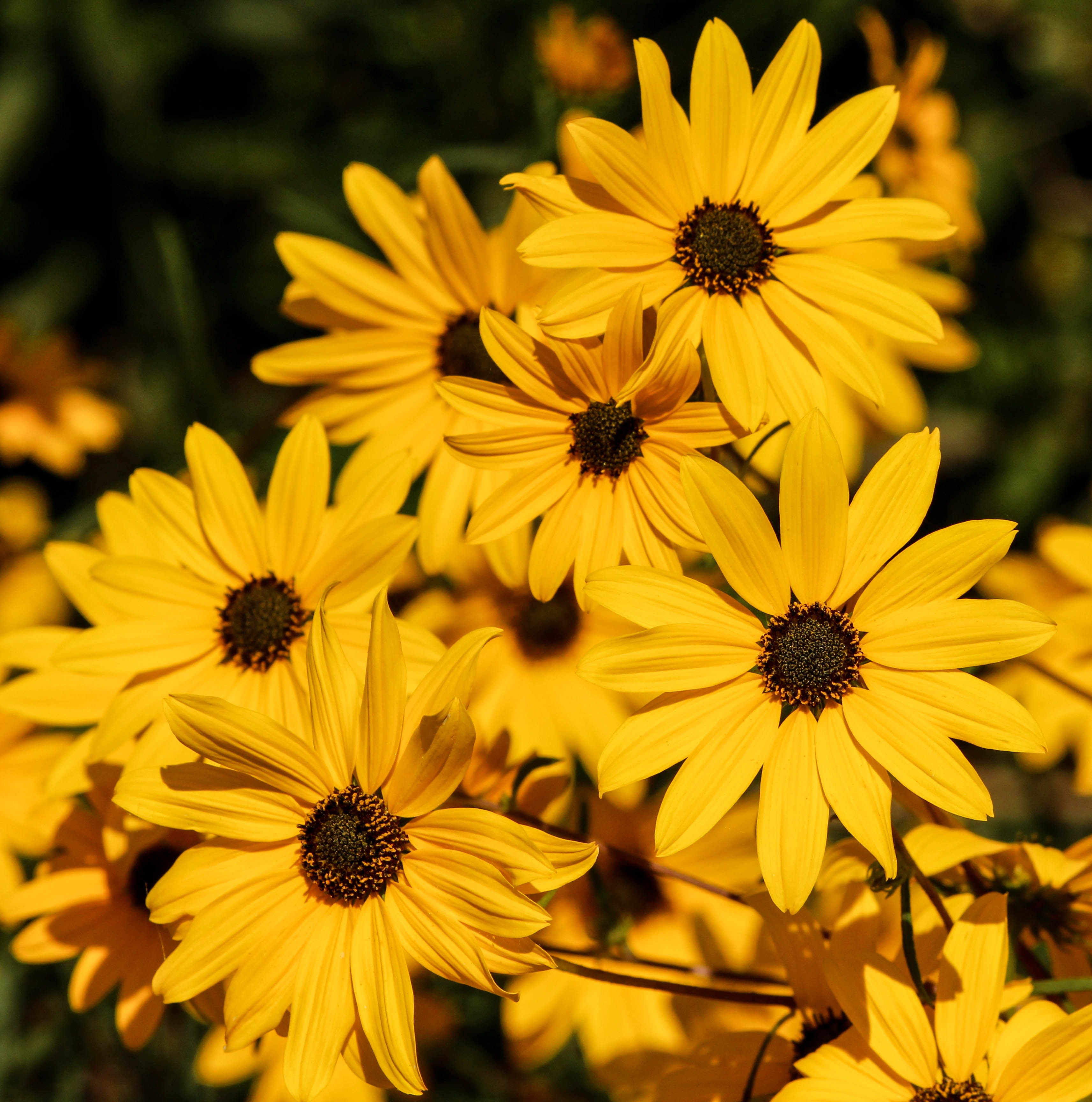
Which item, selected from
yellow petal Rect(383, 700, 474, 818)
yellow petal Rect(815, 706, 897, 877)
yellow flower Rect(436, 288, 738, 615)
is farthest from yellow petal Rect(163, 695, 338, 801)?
yellow petal Rect(815, 706, 897, 877)

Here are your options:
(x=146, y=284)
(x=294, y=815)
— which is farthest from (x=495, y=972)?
(x=146, y=284)

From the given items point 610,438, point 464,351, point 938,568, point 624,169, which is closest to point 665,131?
point 624,169

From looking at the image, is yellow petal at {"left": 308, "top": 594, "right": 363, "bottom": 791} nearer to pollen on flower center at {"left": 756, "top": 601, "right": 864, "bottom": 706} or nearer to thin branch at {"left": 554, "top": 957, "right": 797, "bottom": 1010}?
thin branch at {"left": 554, "top": 957, "right": 797, "bottom": 1010}

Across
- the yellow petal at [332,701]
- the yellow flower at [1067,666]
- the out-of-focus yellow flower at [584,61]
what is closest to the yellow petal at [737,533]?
the yellow petal at [332,701]

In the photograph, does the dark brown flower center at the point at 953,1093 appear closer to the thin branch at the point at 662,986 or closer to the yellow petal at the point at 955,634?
the thin branch at the point at 662,986

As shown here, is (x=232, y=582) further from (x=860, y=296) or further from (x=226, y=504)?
(x=860, y=296)

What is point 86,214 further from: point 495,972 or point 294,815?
point 495,972
